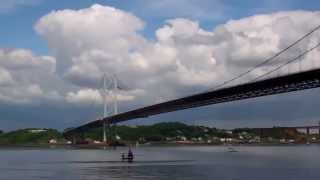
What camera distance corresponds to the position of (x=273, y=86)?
238ft

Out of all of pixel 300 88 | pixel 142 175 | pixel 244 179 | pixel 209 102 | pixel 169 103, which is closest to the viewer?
pixel 244 179

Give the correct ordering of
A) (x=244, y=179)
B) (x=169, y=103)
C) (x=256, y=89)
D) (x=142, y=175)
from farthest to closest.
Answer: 1. (x=169, y=103)
2. (x=256, y=89)
3. (x=142, y=175)
4. (x=244, y=179)

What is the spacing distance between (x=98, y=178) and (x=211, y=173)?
37.9 ft

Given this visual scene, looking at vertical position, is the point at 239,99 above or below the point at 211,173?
above

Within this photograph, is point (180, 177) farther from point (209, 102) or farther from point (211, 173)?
point (209, 102)

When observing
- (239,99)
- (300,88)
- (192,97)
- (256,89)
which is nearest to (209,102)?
(192,97)

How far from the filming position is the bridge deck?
65.6 meters

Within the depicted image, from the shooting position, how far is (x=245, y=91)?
3132 inches

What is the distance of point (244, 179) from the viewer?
55.6m

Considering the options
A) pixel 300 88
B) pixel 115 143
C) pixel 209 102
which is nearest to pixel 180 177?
pixel 300 88

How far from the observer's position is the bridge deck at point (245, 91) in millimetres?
65562

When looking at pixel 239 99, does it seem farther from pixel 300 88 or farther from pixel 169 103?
pixel 169 103

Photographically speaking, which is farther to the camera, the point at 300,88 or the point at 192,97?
the point at 192,97

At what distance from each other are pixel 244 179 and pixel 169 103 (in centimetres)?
5463
